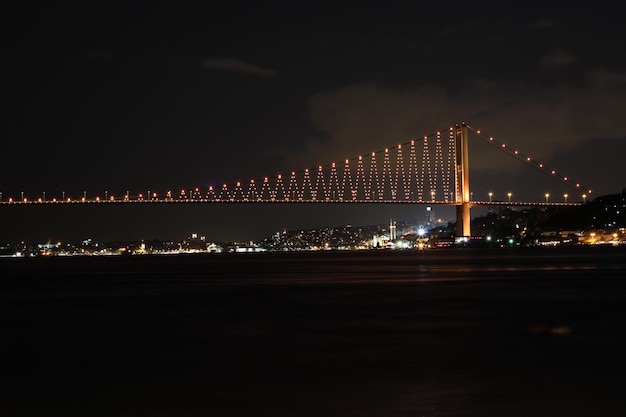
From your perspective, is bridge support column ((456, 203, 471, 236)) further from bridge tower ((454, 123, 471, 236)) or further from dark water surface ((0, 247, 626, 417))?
dark water surface ((0, 247, 626, 417))

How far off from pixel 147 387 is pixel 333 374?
2.63 meters

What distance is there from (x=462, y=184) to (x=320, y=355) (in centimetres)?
7753

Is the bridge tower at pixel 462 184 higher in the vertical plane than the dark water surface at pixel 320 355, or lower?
higher

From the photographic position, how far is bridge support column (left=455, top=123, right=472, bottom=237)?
9094 centimetres

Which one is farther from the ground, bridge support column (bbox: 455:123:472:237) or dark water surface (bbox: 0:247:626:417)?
bridge support column (bbox: 455:123:472:237)

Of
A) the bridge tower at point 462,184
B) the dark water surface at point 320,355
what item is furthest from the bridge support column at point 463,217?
the dark water surface at point 320,355

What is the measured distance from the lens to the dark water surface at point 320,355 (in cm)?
1116

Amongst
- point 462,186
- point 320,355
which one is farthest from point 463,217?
point 320,355

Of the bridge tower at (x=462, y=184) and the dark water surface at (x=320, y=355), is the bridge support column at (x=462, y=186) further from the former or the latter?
the dark water surface at (x=320, y=355)

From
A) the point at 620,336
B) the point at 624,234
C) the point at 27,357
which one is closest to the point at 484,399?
the point at 620,336

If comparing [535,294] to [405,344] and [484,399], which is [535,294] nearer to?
[405,344]

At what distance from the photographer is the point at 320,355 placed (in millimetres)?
15625

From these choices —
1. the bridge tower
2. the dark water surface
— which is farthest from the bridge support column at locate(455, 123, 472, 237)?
the dark water surface

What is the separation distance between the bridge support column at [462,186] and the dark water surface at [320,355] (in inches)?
2400
